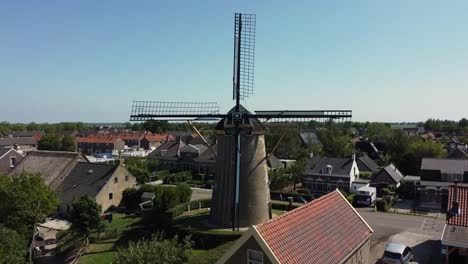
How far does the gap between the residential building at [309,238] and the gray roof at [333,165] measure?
27.5 m

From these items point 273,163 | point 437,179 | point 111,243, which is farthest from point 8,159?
point 437,179

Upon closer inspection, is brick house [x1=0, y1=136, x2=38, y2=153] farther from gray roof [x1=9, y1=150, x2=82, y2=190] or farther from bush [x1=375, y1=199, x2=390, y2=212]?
bush [x1=375, y1=199, x2=390, y2=212]

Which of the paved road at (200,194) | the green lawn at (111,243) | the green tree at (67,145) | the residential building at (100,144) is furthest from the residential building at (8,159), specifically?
the residential building at (100,144)

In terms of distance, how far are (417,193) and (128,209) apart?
32090mm

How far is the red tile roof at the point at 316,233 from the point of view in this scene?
13.3 meters

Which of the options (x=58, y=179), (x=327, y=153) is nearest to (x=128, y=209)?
(x=58, y=179)

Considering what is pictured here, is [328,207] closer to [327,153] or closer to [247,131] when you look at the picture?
[247,131]

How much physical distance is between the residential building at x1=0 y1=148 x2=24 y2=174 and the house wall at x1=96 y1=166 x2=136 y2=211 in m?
17.3

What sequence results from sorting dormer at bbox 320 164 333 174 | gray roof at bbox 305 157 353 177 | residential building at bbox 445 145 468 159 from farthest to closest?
residential building at bbox 445 145 468 159
dormer at bbox 320 164 333 174
gray roof at bbox 305 157 353 177

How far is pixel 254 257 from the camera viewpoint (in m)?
13.2

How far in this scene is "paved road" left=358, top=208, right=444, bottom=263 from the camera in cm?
2427

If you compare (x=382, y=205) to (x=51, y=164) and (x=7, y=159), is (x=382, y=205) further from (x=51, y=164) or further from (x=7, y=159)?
(x=7, y=159)

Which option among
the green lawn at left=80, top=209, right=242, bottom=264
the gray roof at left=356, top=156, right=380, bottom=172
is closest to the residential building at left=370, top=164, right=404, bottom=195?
the gray roof at left=356, top=156, right=380, bottom=172

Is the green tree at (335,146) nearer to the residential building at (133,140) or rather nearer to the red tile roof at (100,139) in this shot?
the red tile roof at (100,139)
